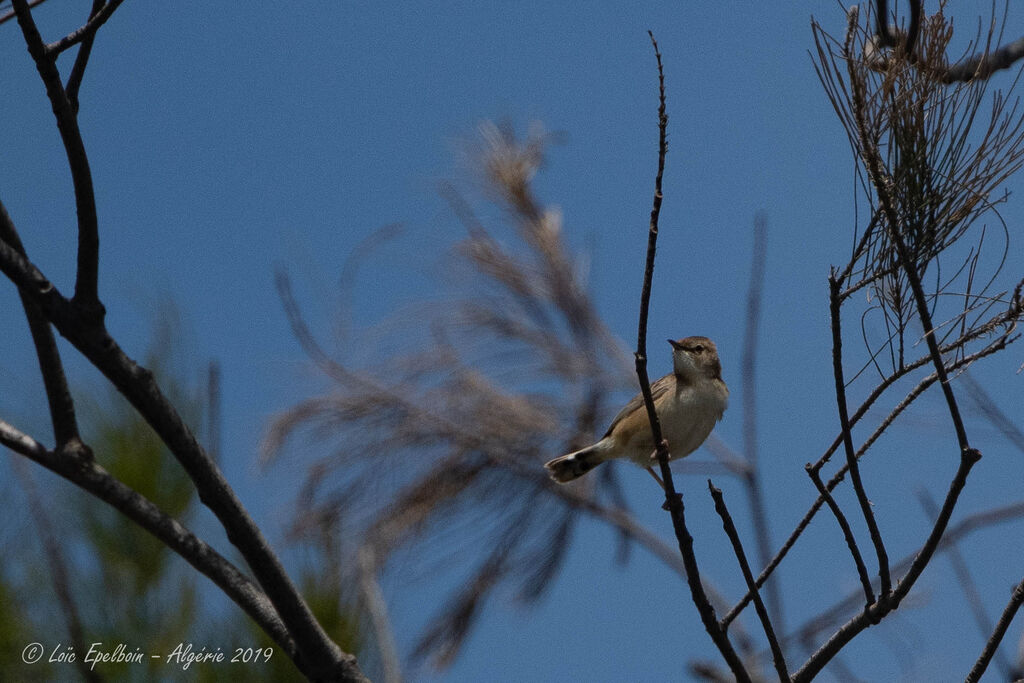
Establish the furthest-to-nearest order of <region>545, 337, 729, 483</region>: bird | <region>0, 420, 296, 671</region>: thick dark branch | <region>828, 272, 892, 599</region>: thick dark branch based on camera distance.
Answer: <region>545, 337, 729, 483</region>: bird
<region>0, 420, 296, 671</region>: thick dark branch
<region>828, 272, 892, 599</region>: thick dark branch

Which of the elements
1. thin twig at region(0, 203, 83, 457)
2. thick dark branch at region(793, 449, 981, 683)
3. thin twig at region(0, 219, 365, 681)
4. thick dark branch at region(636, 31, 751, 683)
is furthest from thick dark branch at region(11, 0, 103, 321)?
thick dark branch at region(793, 449, 981, 683)

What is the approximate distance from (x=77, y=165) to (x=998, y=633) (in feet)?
6.60

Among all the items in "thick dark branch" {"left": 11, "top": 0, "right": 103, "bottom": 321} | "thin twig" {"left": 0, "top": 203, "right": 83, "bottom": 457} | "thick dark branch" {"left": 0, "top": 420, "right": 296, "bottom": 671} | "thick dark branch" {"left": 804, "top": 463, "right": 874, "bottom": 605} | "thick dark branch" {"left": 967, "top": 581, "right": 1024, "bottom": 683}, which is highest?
"thick dark branch" {"left": 11, "top": 0, "right": 103, "bottom": 321}

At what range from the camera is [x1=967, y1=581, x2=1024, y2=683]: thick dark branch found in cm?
202

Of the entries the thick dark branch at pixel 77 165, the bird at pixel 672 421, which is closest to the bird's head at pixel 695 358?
the bird at pixel 672 421

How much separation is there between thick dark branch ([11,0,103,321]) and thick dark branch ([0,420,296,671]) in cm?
39

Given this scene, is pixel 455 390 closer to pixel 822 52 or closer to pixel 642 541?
pixel 642 541

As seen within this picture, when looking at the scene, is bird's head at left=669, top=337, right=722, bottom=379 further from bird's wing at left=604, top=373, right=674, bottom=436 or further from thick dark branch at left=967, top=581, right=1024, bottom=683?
thick dark branch at left=967, top=581, right=1024, bottom=683

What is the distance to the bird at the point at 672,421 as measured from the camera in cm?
377

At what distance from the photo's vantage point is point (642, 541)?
4.70 meters

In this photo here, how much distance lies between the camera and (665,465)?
2.27 metres

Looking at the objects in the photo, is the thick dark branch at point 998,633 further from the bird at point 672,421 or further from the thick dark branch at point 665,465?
the bird at point 672,421

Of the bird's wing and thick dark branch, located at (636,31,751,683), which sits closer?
thick dark branch, located at (636,31,751,683)

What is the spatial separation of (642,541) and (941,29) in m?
3.12
